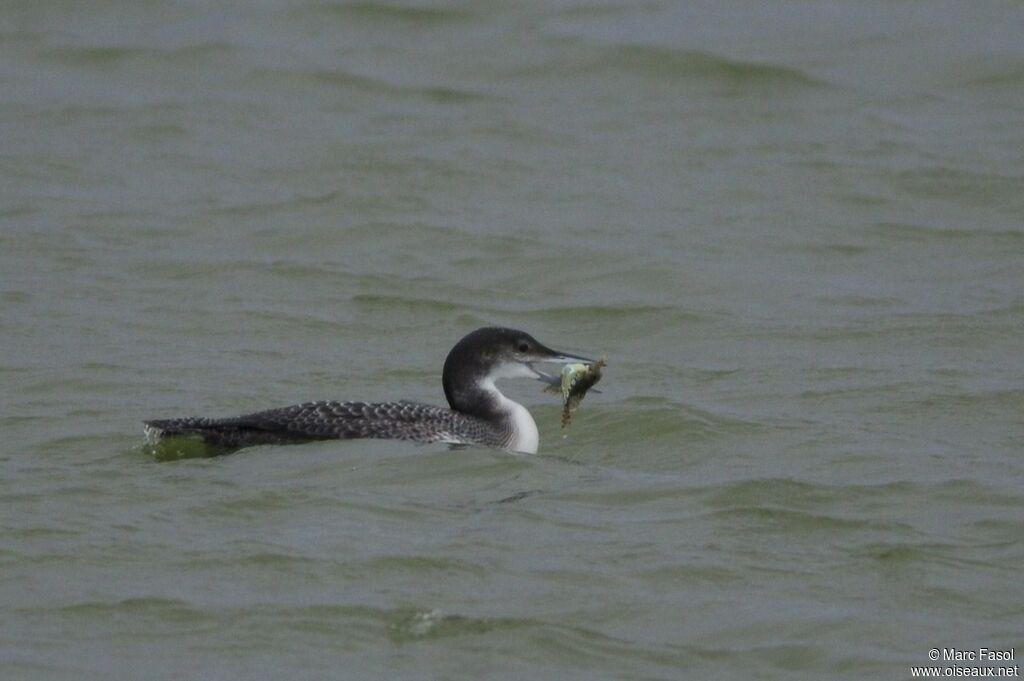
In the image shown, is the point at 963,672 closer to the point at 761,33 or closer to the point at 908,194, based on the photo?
the point at 908,194

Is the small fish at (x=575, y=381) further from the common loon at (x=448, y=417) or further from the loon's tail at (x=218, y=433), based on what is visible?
the loon's tail at (x=218, y=433)

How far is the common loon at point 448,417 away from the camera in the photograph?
31.2 feet

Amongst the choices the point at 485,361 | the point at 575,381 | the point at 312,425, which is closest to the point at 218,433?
the point at 312,425

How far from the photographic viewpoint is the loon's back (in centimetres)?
949

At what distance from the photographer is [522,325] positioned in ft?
42.3

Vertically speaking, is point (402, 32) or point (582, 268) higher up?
point (402, 32)

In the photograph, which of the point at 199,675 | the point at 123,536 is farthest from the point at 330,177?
the point at 199,675

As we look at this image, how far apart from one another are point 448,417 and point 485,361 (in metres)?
0.43

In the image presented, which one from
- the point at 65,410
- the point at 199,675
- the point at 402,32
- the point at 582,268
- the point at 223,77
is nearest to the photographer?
the point at 199,675

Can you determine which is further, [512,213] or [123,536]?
[512,213]

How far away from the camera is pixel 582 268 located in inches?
557

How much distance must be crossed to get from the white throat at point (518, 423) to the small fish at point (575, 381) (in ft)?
0.68

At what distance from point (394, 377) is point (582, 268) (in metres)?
2.73

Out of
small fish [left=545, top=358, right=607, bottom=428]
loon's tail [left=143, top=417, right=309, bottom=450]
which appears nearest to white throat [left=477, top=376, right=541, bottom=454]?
small fish [left=545, top=358, right=607, bottom=428]
